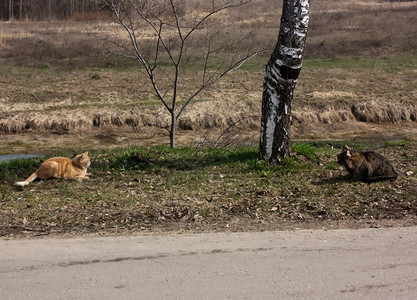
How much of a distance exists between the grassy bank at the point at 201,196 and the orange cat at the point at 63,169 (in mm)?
164

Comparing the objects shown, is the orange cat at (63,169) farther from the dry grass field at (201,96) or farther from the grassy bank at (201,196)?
the dry grass field at (201,96)

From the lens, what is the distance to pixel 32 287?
16.4 ft

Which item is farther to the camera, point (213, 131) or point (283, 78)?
point (213, 131)

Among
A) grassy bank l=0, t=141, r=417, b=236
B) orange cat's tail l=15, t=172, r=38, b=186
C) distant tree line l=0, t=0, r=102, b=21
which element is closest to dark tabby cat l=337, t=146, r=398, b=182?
grassy bank l=0, t=141, r=417, b=236

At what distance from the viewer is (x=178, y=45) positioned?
43.8ft

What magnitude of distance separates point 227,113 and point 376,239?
14.6 meters

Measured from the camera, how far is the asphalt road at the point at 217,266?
4.92m

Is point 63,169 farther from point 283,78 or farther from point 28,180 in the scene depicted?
point 283,78

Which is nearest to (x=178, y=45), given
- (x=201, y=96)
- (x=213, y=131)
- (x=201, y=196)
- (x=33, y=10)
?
(x=201, y=196)

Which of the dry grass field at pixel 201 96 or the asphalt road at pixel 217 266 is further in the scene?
the dry grass field at pixel 201 96

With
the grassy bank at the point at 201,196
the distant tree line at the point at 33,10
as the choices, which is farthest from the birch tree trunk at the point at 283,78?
the distant tree line at the point at 33,10

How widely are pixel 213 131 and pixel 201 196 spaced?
1183 centimetres

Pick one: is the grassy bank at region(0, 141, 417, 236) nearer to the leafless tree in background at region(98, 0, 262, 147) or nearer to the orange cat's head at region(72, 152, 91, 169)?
the orange cat's head at region(72, 152, 91, 169)

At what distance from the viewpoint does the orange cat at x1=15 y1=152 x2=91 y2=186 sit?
8641mm
